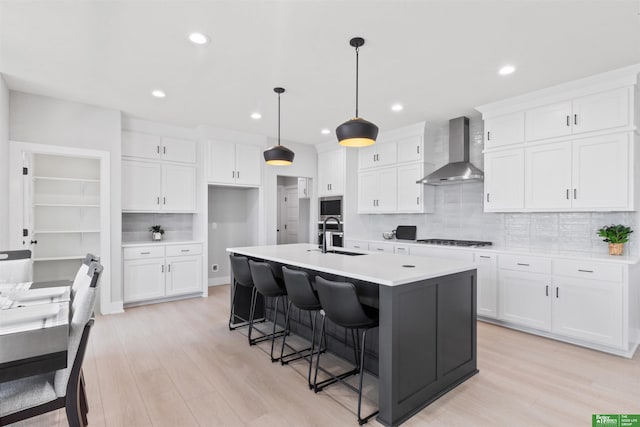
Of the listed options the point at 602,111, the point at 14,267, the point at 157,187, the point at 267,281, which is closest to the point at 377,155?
the point at 602,111

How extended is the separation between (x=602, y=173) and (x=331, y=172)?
395cm

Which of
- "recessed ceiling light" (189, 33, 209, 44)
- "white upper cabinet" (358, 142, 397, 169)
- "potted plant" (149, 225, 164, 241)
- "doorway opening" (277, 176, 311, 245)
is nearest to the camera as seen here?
"recessed ceiling light" (189, 33, 209, 44)

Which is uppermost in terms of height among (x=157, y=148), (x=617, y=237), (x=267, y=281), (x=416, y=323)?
(x=157, y=148)

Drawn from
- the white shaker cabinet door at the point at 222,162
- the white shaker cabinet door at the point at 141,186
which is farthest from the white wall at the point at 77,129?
the white shaker cabinet door at the point at 222,162

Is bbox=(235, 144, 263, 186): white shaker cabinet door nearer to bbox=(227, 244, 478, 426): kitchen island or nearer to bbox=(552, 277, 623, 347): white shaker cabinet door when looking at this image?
bbox=(227, 244, 478, 426): kitchen island

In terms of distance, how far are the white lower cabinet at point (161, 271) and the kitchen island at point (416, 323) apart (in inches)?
112

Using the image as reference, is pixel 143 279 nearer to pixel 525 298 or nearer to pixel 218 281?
pixel 218 281

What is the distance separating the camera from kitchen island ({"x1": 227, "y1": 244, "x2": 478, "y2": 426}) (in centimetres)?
200

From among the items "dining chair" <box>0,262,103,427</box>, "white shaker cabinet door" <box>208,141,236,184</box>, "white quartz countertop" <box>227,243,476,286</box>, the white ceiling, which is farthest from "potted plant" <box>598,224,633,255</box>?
"white shaker cabinet door" <box>208,141,236,184</box>

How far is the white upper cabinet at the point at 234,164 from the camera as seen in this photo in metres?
5.23

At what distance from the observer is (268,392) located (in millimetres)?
2365

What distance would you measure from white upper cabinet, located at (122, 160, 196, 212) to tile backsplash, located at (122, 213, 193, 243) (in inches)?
14.7

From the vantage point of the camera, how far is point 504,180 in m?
3.94

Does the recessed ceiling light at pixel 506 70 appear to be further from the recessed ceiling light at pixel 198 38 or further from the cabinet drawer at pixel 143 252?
the cabinet drawer at pixel 143 252
